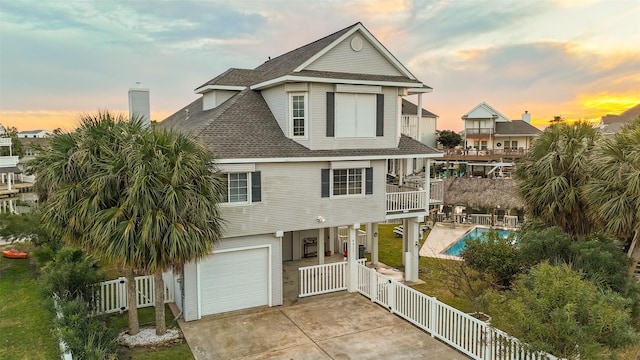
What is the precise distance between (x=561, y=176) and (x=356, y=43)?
8.68m

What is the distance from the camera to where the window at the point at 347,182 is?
1435 cm

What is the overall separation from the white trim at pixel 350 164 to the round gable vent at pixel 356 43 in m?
4.29

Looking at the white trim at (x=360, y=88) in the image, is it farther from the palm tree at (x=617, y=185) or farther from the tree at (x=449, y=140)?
the tree at (x=449, y=140)

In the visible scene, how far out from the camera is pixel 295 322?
1241 centimetres

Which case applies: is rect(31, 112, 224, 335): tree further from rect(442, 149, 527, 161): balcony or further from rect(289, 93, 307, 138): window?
rect(442, 149, 527, 161): balcony

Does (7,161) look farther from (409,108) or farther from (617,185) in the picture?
(617,185)

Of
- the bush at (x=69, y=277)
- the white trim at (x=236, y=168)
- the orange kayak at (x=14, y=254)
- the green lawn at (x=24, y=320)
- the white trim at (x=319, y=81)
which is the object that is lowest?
the green lawn at (x=24, y=320)

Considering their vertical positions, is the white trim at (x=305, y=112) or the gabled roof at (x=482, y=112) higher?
the gabled roof at (x=482, y=112)

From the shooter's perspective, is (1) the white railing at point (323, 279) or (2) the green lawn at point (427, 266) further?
(1) the white railing at point (323, 279)

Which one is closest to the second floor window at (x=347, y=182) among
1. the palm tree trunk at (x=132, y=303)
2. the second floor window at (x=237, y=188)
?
the second floor window at (x=237, y=188)

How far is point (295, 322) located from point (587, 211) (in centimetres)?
1023

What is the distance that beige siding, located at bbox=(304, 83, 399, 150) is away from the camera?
46.1 ft

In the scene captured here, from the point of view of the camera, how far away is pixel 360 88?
14.6 meters

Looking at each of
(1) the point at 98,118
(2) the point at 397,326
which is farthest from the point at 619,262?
(1) the point at 98,118
